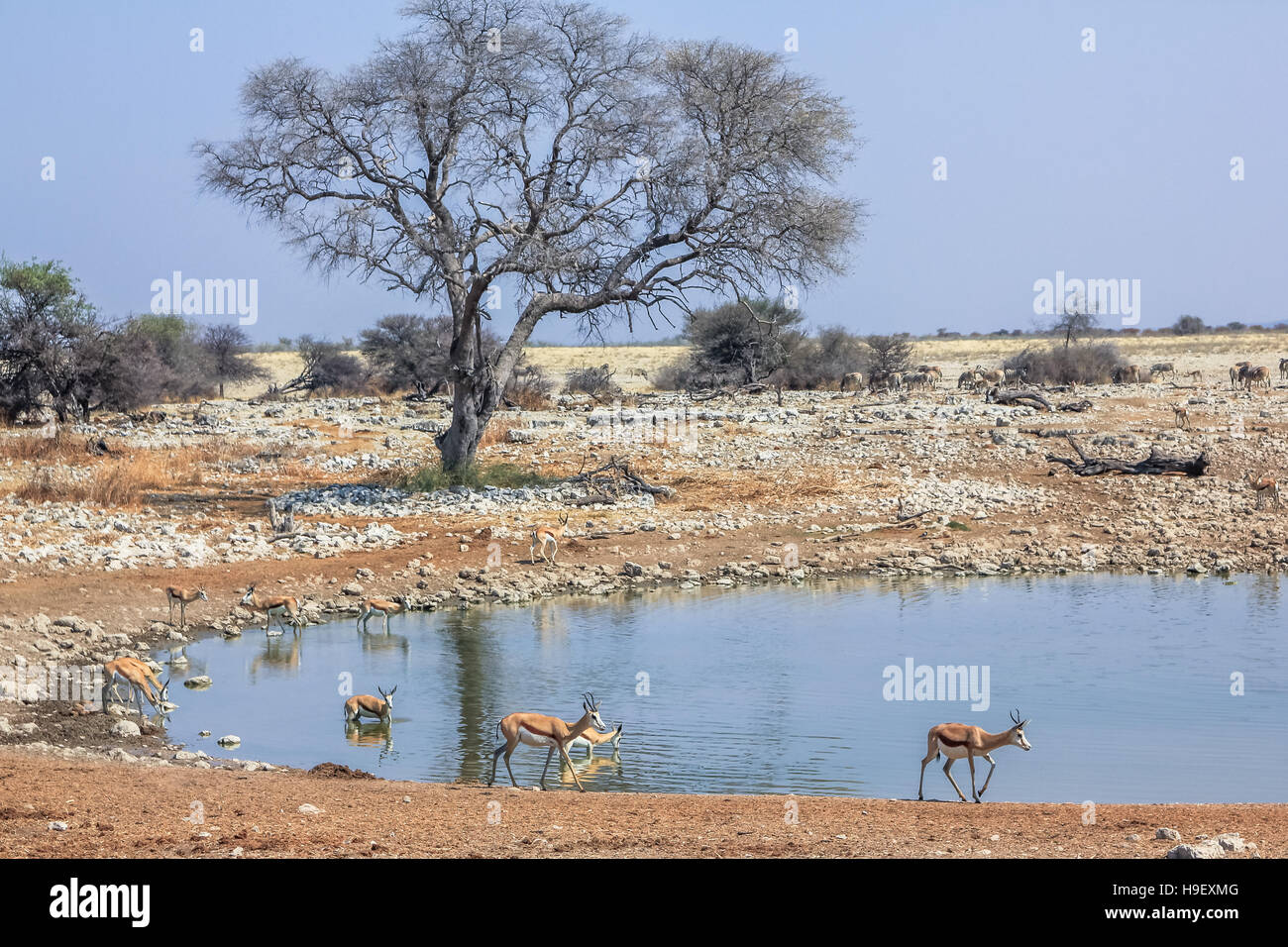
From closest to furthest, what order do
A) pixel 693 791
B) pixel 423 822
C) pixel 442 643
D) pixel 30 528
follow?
pixel 423 822, pixel 693 791, pixel 442 643, pixel 30 528

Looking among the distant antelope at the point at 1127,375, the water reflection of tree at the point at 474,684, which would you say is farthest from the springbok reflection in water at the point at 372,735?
the distant antelope at the point at 1127,375

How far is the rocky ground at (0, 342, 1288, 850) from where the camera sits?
15.0 meters

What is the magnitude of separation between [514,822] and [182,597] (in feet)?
26.6

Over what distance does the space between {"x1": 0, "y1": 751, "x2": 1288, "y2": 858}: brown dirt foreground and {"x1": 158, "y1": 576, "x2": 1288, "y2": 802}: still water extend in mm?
1096

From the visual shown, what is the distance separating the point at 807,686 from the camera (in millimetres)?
11750

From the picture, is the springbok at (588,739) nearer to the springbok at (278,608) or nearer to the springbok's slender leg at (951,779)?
the springbok's slender leg at (951,779)

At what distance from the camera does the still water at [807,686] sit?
9320 mm

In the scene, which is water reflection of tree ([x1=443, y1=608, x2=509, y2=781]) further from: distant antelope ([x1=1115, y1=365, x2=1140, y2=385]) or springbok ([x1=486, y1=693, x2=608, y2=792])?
distant antelope ([x1=1115, y1=365, x2=1140, y2=385])

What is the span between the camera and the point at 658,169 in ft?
72.8

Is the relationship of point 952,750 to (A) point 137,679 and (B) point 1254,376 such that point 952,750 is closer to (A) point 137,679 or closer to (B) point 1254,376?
(A) point 137,679

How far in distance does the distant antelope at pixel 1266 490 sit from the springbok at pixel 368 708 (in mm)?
15065
